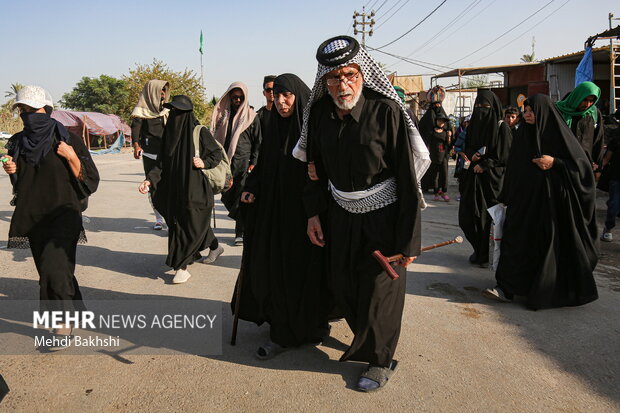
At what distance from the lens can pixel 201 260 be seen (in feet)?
18.7

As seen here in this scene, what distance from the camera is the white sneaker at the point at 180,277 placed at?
487cm

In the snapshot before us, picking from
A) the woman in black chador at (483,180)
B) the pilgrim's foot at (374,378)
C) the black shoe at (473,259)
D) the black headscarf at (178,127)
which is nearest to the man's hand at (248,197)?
the pilgrim's foot at (374,378)

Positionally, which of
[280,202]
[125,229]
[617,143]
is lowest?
[125,229]

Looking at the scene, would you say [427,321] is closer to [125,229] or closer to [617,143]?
[617,143]

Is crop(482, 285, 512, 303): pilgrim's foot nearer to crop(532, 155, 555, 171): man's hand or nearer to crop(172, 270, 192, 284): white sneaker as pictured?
crop(532, 155, 555, 171): man's hand

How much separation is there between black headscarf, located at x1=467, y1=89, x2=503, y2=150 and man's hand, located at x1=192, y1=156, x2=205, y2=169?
313cm

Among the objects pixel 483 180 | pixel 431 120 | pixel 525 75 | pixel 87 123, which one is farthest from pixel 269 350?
pixel 87 123

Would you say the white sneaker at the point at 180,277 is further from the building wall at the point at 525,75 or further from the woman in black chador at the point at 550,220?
the building wall at the point at 525,75

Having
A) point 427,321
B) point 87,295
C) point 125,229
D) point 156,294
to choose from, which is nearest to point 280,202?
point 427,321

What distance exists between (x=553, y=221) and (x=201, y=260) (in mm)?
3663

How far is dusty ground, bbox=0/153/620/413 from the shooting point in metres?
2.79

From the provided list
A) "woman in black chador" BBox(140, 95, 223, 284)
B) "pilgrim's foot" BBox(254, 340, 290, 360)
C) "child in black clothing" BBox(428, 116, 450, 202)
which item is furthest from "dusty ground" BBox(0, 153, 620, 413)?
"child in black clothing" BBox(428, 116, 450, 202)

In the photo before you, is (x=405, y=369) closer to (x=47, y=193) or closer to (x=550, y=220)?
(x=550, y=220)

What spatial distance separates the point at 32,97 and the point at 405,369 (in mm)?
3054
